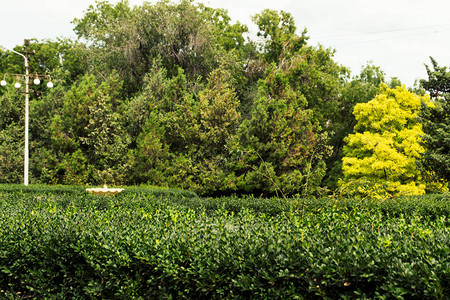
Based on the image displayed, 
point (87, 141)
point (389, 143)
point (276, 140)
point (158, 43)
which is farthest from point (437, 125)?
point (87, 141)

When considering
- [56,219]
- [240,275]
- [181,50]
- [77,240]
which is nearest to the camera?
[240,275]

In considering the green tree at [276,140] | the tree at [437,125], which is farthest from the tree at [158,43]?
the tree at [437,125]

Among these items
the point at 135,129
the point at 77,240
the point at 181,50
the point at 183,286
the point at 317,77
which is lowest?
the point at 183,286

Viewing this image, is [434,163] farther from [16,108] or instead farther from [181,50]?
[16,108]

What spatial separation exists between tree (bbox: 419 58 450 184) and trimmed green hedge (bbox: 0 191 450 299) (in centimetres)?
1548

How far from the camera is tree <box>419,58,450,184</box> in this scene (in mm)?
18094

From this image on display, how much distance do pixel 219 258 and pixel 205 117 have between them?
17736mm

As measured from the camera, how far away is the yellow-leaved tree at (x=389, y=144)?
20641 millimetres

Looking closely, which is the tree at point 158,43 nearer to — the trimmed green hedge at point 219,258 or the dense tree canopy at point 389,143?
the dense tree canopy at point 389,143

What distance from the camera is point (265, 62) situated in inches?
1025

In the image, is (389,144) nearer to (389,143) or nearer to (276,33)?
(389,143)

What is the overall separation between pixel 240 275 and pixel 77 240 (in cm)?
212

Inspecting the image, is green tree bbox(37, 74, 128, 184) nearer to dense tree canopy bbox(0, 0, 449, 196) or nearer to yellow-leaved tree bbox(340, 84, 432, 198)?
dense tree canopy bbox(0, 0, 449, 196)

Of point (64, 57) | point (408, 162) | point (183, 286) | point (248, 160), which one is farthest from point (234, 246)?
point (64, 57)
